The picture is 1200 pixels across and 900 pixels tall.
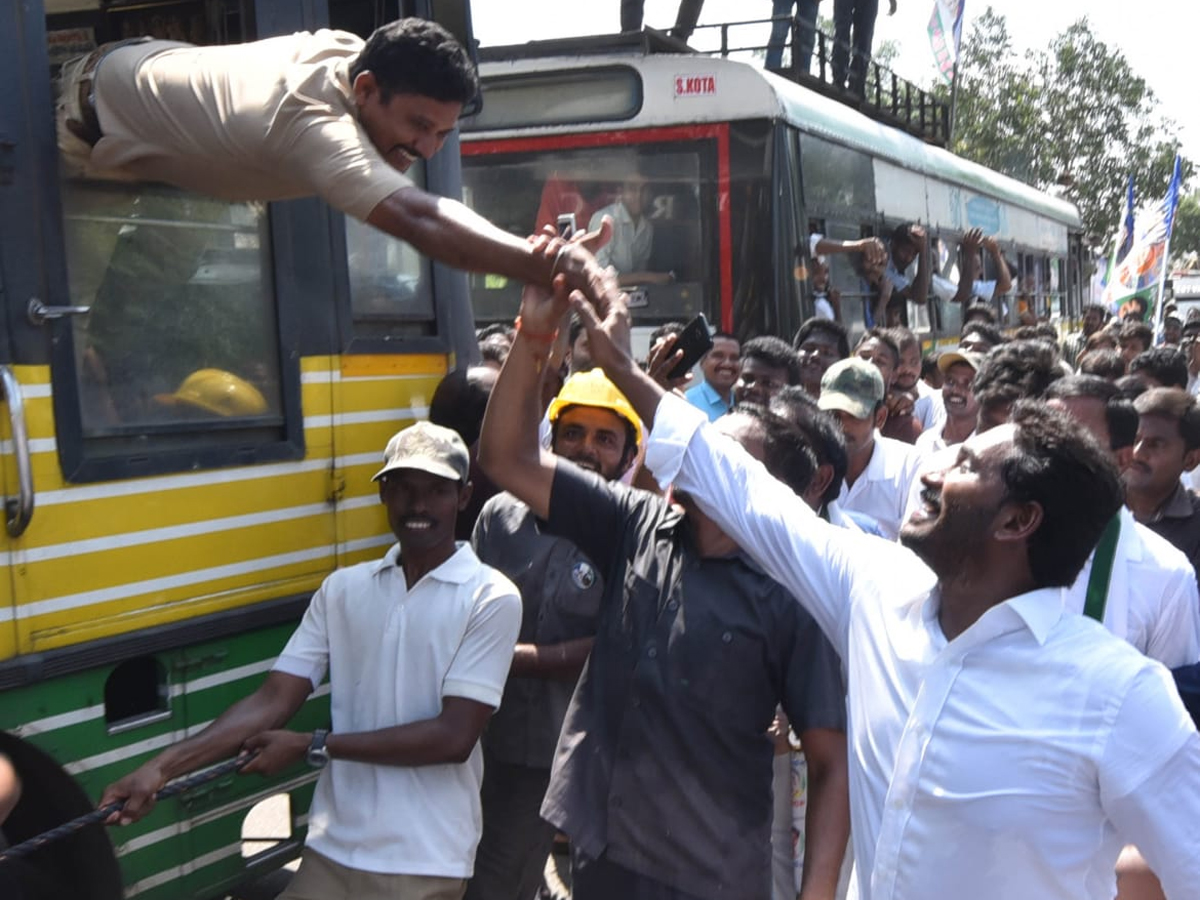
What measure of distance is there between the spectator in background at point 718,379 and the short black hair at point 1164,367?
2264mm

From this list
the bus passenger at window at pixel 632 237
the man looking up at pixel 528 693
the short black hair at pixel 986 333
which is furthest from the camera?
the short black hair at pixel 986 333

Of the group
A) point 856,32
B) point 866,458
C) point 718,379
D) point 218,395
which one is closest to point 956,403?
point 718,379

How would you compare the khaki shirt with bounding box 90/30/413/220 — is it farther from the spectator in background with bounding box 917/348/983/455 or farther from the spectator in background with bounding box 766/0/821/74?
the spectator in background with bounding box 766/0/821/74

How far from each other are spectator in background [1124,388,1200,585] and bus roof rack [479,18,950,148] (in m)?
4.60

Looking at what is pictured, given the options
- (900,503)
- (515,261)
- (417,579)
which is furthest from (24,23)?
(900,503)

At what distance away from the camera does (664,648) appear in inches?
116

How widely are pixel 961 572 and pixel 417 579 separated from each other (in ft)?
5.10

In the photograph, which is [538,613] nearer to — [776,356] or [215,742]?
[215,742]

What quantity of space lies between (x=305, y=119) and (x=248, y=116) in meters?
0.13

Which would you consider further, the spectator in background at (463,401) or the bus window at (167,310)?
the spectator in background at (463,401)

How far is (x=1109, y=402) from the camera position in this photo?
14.2ft

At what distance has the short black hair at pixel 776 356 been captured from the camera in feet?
19.6

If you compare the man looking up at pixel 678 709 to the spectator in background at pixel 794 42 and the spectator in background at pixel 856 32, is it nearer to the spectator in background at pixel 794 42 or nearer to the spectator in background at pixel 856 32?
the spectator in background at pixel 794 42

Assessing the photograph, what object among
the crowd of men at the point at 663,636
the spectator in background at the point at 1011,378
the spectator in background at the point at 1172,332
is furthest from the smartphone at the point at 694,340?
the spectator in background at the point at 1172,332
